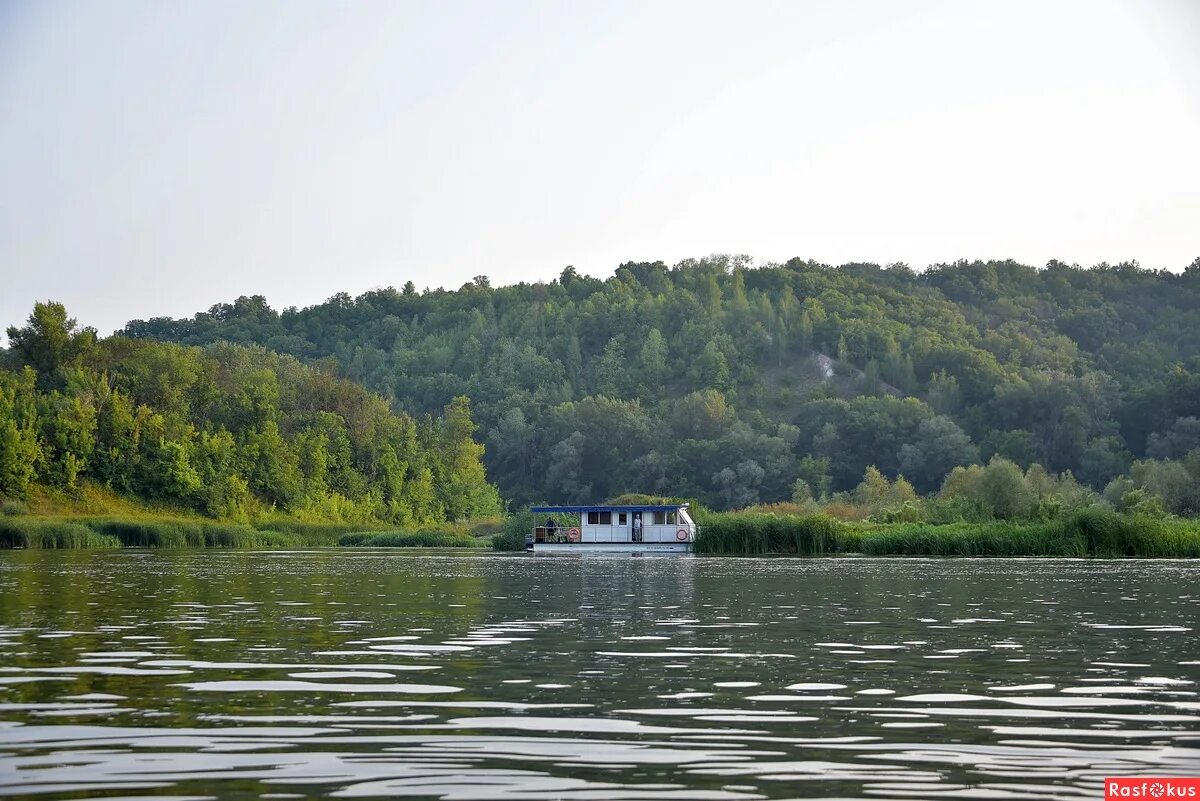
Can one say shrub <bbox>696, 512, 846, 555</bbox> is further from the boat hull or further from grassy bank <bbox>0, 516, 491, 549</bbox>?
grassy bank <bbox>0, 516, 491, 549</bbox>

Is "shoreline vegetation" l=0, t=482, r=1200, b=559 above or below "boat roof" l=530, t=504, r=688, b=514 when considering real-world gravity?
below

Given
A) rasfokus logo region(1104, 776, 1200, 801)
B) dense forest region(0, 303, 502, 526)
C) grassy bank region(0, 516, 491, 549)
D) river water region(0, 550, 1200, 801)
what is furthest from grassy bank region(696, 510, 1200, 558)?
dense forest region(0, 303, 502, 526)

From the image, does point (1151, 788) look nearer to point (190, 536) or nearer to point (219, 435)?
point (190, 536)

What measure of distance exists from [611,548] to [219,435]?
164ft

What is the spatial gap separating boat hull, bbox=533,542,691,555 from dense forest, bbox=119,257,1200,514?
57.7 m

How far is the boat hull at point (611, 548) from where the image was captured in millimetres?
69250

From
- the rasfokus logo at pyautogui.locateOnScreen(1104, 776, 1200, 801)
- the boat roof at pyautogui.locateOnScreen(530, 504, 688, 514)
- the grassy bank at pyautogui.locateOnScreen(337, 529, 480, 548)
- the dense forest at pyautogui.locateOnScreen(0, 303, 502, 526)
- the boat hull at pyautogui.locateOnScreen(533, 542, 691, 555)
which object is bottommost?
the rasfokus logo at pyautogui.locateOnScreen(1104, 776, 1200, 801)

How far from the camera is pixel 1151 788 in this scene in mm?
10047

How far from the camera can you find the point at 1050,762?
11250 mm

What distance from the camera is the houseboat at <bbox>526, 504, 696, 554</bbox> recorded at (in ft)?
234

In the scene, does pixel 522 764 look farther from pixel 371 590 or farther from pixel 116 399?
pixel 116 399

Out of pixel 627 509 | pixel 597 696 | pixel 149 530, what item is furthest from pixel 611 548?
pixel 597 696

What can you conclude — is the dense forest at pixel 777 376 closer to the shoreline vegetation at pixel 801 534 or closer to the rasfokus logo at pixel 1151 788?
the shoreline vegetation at pixel 801 534

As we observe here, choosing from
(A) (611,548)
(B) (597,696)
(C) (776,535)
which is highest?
(C) (776,535)
